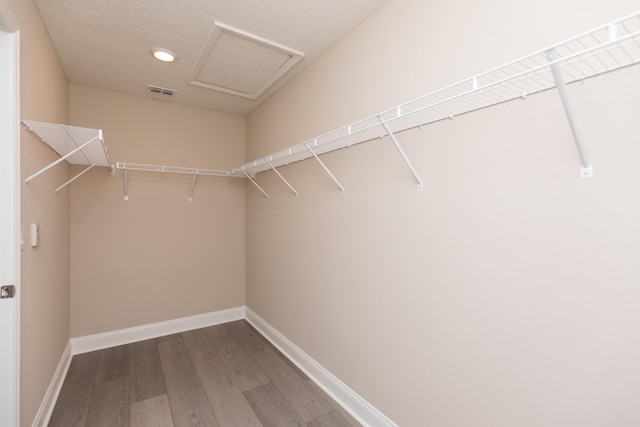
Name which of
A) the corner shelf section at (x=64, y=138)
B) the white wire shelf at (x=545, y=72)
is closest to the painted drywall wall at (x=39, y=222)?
the corner shelf section at (x=64, y=138)

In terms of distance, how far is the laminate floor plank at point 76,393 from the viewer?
5.90 ft

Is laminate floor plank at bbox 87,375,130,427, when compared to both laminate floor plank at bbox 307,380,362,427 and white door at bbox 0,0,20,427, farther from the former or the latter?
laminate floor plank at bbox 307,380,362,427

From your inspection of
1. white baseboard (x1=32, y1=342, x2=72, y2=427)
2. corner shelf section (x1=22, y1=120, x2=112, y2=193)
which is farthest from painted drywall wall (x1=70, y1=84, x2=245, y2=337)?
corner shelf section (x1=22, y1=120, x2=112, y2=193)

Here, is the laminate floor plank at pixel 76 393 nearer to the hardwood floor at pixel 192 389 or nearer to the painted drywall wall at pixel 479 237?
the hardwood floor at pixel 192 389

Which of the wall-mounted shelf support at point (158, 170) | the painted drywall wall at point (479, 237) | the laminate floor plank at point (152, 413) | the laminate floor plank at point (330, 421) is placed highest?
the wall-mounted shelf support at point (158, 170)

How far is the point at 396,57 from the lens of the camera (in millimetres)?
1546

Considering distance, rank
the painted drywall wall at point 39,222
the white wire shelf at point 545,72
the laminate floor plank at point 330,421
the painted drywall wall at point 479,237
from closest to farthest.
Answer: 1. the white wire shelf at point 545,72
2. the painted drywall wall at point 479,237
3. the painted drywall wall at point 39,222
4. the laminate floor plank at point 330,421

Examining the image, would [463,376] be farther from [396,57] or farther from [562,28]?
[396,57]

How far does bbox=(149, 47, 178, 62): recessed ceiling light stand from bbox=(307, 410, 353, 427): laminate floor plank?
264 centimetres

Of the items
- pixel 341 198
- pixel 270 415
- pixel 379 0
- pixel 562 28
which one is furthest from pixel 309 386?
pixel 379 0

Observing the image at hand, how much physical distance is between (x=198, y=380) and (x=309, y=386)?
850 millimetres

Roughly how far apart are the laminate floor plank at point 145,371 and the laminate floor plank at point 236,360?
1.58 feet

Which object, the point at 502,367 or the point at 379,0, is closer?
the point at 502,367

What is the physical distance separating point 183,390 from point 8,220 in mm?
1545
